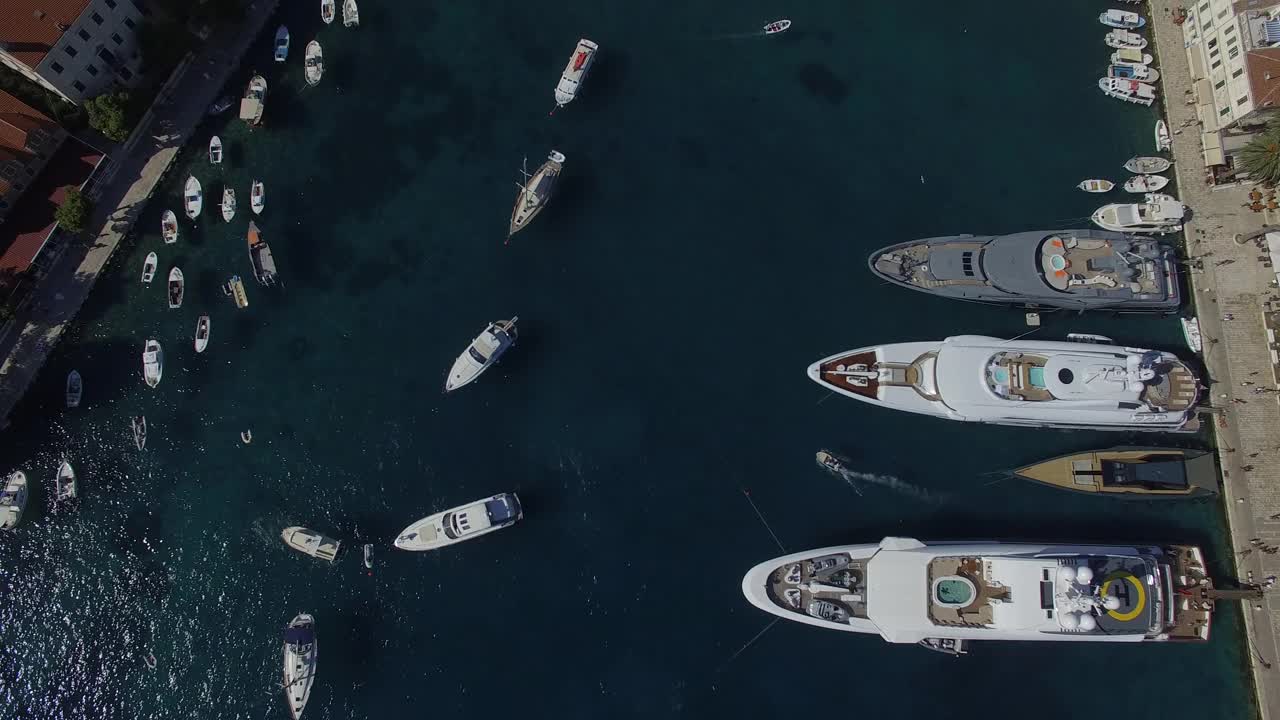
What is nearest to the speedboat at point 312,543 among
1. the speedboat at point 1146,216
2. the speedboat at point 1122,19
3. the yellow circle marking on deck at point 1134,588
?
the yellow circle marking on deck at point 1134,588

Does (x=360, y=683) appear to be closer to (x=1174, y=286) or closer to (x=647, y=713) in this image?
(x=647, y=713)

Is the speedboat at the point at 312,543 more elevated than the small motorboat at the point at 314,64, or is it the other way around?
the small motorboat at the point at 314,64

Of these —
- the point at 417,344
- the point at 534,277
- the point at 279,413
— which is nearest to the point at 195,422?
the point at 279,413

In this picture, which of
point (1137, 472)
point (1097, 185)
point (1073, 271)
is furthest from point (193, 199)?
point (1137, 472)

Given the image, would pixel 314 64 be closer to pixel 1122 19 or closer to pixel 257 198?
pixel 257 198

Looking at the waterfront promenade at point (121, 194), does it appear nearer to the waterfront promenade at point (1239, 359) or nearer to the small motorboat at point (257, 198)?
the small motorboat at point (257, 198)

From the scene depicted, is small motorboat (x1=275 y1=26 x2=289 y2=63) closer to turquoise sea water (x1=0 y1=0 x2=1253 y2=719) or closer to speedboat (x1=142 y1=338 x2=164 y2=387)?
turquoise sea water (x1=0 y1=0 x2=1253 y2=719)

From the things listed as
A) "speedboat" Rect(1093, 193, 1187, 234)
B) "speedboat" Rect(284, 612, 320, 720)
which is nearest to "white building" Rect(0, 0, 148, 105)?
"speedboat" Rect(284, 612, 320, 720)
